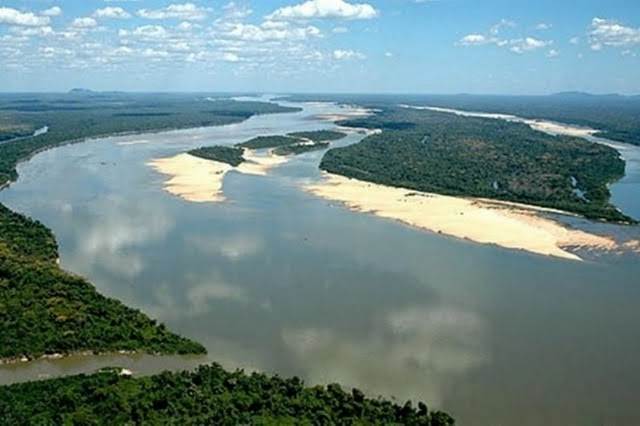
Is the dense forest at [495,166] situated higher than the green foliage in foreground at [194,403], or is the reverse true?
the dense forest at [495,166]

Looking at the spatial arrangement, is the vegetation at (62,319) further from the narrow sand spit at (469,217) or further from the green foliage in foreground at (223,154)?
the green foliage in foreground at (223,154)

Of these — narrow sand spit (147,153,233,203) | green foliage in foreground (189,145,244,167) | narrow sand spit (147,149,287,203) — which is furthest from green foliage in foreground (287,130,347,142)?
narrow sand spit (147,153,233,203)

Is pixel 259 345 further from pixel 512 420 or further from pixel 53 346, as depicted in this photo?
pixel 512 420

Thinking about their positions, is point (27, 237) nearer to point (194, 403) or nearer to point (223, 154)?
point (194, 403)

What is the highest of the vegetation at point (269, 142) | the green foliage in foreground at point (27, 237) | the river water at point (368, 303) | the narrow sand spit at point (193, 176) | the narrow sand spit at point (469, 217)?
the vegetation at point (269, 142)

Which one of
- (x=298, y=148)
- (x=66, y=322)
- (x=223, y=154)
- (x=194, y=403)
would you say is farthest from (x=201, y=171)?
(x=194, y=403)

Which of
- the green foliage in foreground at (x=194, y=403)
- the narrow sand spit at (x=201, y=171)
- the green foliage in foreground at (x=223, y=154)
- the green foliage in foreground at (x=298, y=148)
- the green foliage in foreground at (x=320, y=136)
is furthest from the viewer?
the green foliage in foreground at (x=320, y=136)

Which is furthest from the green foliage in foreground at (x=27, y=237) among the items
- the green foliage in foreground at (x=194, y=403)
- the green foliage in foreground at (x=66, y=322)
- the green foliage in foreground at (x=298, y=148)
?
the green foliage in foreground at (x=298, y=148)
